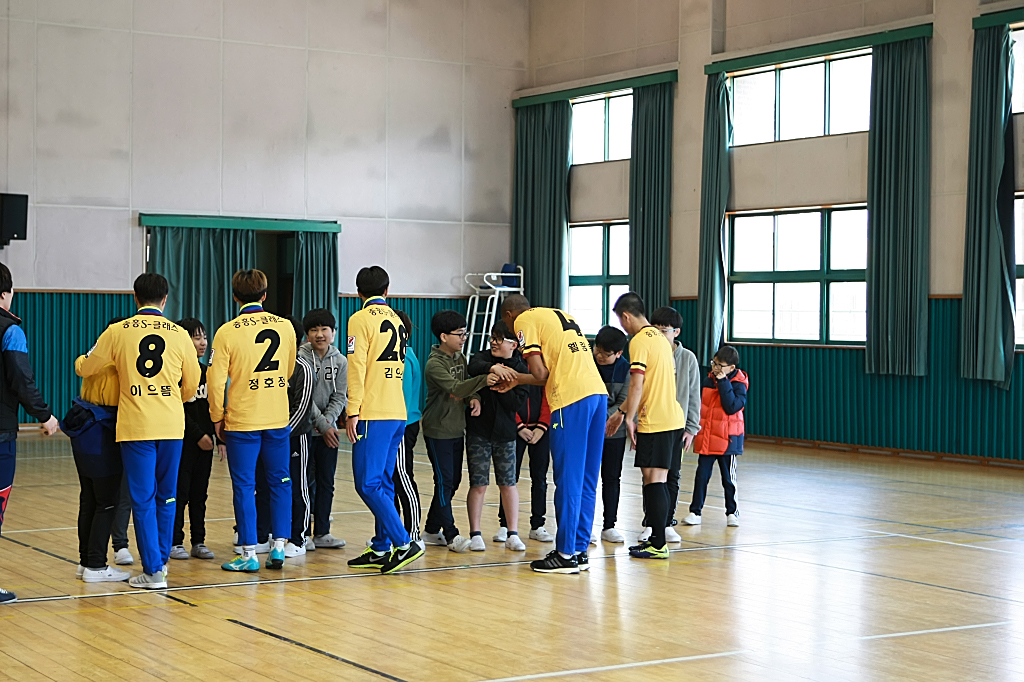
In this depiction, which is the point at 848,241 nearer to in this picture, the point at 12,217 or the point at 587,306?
the point at 587,306

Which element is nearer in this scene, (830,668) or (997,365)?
(830,668)

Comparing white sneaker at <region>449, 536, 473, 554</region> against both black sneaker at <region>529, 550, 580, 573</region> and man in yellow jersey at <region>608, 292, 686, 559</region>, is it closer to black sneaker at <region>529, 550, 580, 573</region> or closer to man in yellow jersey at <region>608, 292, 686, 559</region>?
black sneaker at <region>529, 550, 580, 573</region>

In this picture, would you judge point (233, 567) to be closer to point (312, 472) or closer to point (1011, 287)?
point (312, 472)

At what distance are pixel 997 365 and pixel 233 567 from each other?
10.5 metres

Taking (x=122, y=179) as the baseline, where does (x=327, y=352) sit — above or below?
below

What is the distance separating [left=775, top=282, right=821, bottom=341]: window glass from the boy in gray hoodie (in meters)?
10.3

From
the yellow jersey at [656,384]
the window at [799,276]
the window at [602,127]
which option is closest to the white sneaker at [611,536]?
the yellow jersey at [656,384]

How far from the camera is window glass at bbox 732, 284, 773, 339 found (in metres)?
17.9

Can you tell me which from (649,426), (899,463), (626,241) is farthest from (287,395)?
(626,241)

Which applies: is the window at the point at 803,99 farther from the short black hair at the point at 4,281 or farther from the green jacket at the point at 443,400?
the short black hair at the point at 4,281

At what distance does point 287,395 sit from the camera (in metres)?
7.35

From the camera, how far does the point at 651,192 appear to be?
63.1 feet

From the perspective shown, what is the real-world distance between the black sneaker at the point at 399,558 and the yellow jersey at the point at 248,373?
106 centimetres

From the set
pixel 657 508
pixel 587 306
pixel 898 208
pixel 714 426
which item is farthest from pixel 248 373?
pixel 587 306
